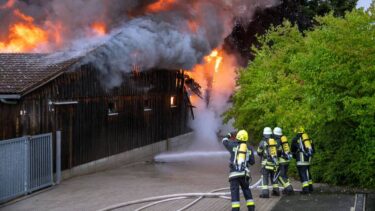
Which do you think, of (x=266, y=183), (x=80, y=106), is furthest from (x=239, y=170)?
(x=80, y=106)

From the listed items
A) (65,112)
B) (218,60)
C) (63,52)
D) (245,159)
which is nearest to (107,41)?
(63,52)

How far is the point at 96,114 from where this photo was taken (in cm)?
1625

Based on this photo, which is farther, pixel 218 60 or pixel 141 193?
pixel 218 60

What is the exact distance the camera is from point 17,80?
13.4m

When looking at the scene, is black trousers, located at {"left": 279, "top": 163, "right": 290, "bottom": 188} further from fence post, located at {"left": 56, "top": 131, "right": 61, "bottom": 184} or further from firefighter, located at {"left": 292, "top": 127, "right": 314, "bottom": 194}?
fence post, located at {"left": 56, "top": 131, "right": 61, "bottom": 184}

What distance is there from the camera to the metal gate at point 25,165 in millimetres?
11461

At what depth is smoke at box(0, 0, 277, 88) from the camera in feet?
55.3

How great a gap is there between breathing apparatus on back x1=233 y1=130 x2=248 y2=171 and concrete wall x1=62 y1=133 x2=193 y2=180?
21.5 ft

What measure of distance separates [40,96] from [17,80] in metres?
0.75

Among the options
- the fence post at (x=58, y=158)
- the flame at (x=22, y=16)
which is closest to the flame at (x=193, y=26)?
the flame at (x=22, y=16)

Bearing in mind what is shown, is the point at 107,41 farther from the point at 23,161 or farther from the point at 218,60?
the point at 218,60

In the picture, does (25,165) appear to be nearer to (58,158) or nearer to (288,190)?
(58,158)

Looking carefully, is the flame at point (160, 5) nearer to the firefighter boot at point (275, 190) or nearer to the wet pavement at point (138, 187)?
the wet pavement at point (138, 187)

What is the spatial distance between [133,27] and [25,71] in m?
4.41
